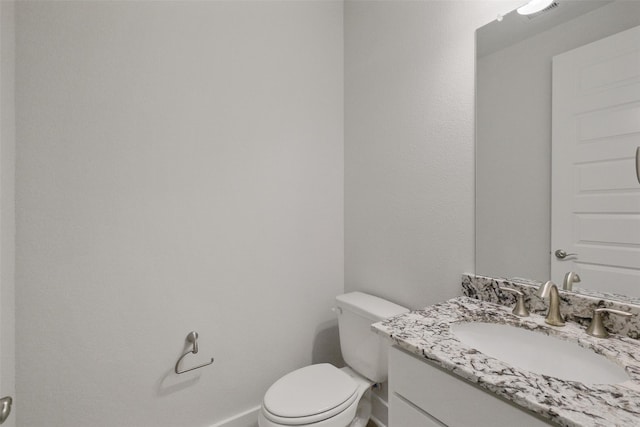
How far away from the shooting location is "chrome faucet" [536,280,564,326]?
34.4 inches

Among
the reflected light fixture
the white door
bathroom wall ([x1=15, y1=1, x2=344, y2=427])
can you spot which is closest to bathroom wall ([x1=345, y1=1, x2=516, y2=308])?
the reflected light fixture

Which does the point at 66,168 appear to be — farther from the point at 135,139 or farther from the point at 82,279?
the point at 82,279

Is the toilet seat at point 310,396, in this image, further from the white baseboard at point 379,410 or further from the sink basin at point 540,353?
the sink basin at point 540,353

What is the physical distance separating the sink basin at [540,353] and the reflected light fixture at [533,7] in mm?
1122

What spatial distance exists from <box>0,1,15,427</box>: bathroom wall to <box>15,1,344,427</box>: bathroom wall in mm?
30

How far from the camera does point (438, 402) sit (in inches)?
28.7

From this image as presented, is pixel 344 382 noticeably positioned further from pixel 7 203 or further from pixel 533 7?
pixel 533 7

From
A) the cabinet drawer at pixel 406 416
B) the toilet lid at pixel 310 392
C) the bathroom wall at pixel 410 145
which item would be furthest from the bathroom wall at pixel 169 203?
the cabinet drawer at pixel 406 416

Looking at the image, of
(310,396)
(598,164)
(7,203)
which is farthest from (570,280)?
(7,203)

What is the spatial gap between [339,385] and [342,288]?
0.65 metres

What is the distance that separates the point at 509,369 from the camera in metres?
0.65

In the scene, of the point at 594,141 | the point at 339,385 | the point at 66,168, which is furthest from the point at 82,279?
the point at 594,141

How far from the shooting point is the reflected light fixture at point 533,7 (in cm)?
98

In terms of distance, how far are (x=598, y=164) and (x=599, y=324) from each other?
1.60 feet
